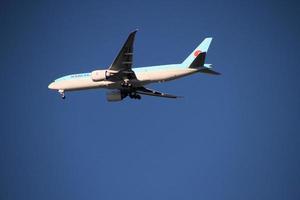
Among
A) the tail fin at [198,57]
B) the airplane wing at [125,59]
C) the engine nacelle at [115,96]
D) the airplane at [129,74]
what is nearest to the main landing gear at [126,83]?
the airplane at [129,74]

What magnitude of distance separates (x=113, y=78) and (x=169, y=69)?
239 inches

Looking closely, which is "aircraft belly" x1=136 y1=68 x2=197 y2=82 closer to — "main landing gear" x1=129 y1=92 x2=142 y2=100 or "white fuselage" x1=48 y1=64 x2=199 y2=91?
"white fuselage" x1=48 y1=64 x2=199 y2=91

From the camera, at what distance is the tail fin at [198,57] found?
6762 cm

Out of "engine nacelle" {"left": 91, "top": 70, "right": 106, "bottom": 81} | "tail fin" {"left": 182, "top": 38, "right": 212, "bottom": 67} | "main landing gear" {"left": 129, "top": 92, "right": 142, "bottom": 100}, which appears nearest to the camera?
"tail fin" {"left": 182, "top": 38, "right": 212, "bottom": 67}

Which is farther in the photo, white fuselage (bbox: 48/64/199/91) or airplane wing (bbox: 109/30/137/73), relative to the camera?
white fuselage (bbox: 48/64/199/91)

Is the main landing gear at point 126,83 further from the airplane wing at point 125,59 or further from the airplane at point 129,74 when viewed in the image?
the airplane wing at point 125,59

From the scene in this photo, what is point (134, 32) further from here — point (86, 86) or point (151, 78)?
point (86, 86)

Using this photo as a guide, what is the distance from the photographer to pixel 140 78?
232 ft

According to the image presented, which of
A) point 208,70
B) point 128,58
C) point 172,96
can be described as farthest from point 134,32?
point 172,96

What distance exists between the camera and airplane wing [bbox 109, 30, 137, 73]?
6681 cm

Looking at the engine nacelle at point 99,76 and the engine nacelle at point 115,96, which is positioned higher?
the engine nacelle at point 99,76

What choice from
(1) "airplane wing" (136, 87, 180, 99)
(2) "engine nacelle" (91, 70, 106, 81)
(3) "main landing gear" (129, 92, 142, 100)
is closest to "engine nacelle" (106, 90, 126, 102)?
(3) "main landing gear" (129, 92, 142, 100)

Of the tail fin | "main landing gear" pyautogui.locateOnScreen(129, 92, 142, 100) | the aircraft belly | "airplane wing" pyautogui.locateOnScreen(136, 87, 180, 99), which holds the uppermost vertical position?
the tail fin

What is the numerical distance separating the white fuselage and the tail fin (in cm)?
79
